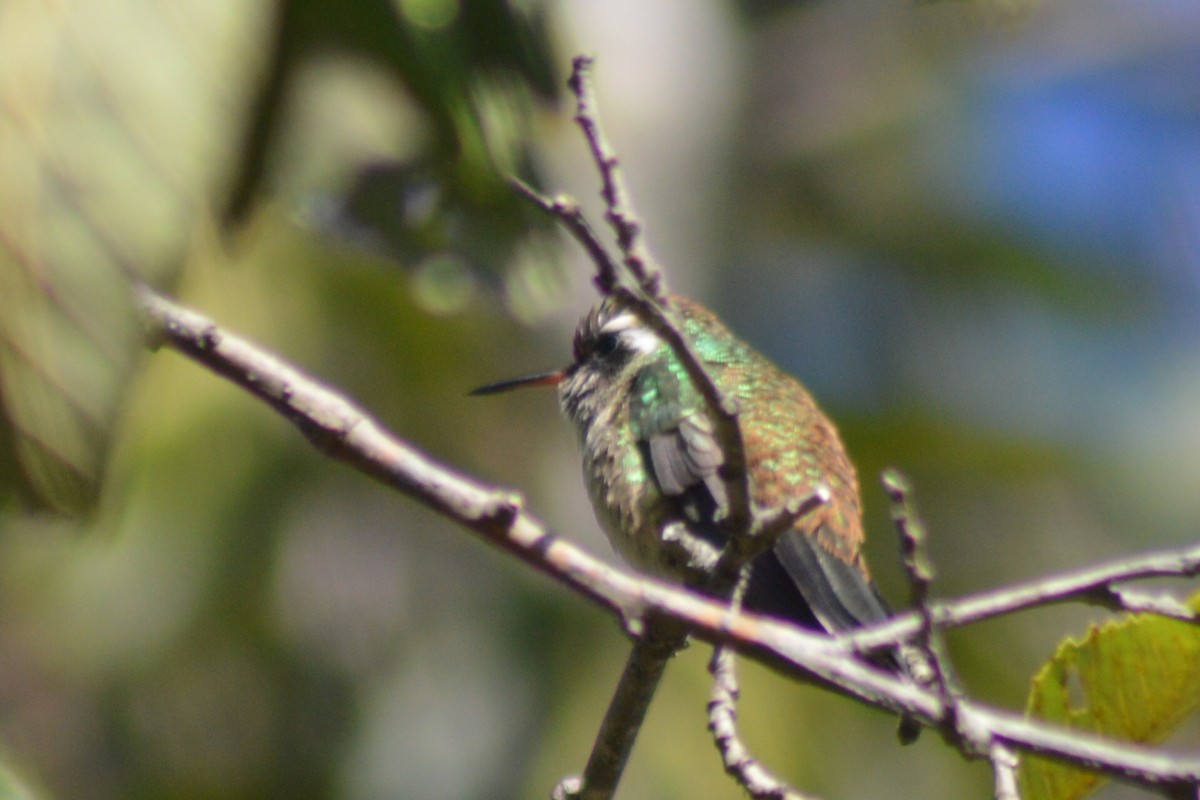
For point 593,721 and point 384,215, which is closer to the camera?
point 384,215

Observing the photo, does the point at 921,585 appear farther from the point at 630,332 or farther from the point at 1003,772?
the point at 630,332

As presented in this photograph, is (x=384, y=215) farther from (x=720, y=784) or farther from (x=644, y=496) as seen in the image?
(x=720, y=784)

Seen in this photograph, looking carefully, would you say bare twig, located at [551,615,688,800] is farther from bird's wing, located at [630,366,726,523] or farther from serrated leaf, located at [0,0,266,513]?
serrated leaf, located at [0,0,266,513]

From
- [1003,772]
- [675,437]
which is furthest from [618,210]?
[675,437]

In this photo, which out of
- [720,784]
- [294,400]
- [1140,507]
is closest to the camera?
[294,400]

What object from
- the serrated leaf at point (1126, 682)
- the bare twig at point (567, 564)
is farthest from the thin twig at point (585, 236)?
the serrated leaf at point (1126, 682)

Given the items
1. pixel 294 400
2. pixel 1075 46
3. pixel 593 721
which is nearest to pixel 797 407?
pixel 294 400

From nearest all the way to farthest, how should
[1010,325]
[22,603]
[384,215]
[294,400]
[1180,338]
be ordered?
1. [294,400]
2. [384,215]
3. [22,603]
4. [1010,325]
5. [1180,338]
